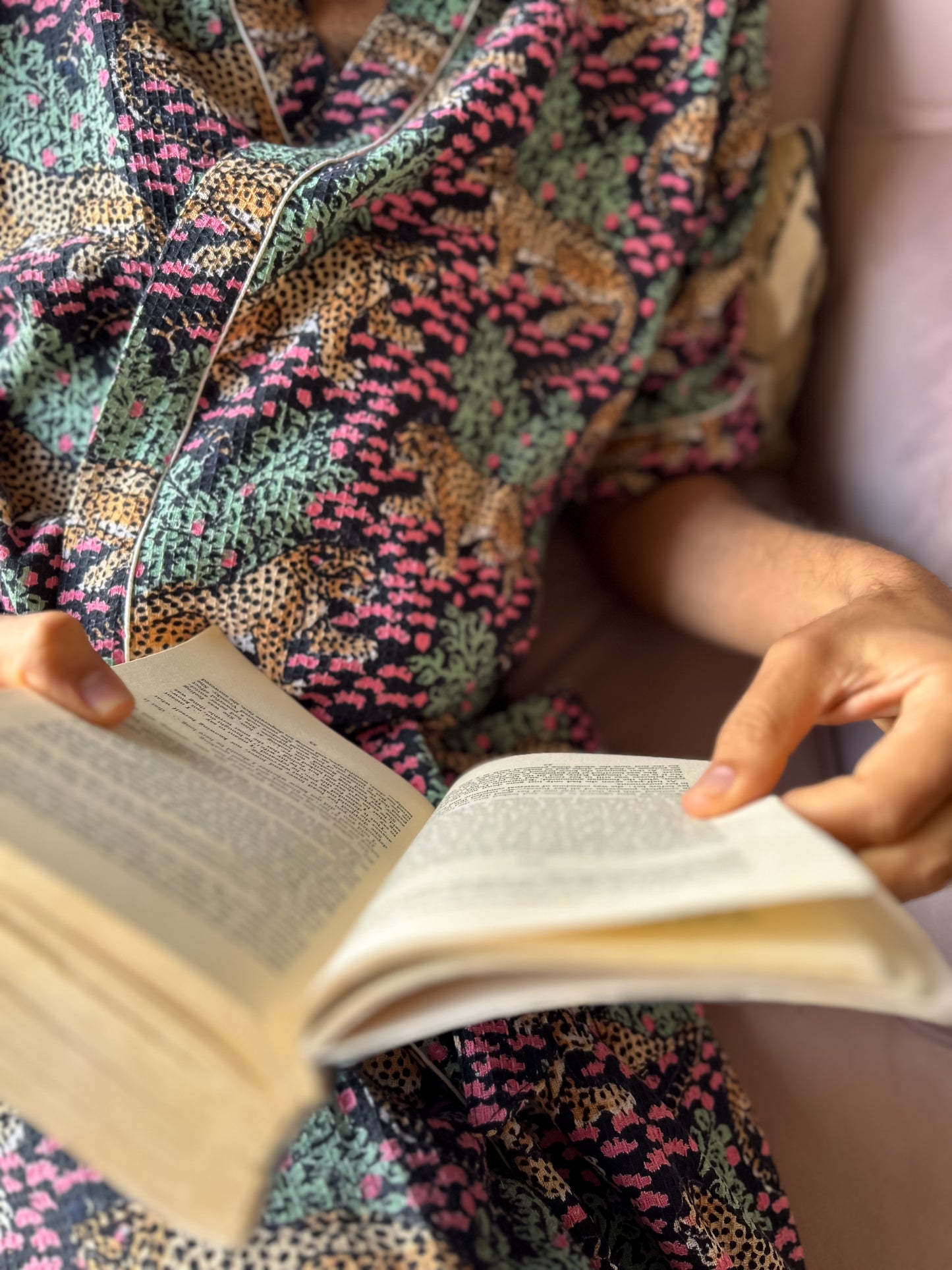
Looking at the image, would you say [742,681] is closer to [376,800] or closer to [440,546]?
[440,546]

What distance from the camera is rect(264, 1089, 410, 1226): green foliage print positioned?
1.30ft

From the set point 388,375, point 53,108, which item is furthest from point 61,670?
point 53,108

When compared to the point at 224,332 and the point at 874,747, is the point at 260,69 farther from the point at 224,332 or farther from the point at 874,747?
the point at 874,747

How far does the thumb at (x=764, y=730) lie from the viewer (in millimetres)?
376

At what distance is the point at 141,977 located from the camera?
31cm

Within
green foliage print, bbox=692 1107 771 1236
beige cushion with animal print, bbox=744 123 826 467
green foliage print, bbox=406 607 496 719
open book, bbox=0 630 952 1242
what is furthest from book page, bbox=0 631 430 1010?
beige cushion with animal print, bbox=744 123 826 467

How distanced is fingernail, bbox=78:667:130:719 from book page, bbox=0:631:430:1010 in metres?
0.01

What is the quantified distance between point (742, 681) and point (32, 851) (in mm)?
617

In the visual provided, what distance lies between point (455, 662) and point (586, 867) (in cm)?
30

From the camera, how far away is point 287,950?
0.33 m

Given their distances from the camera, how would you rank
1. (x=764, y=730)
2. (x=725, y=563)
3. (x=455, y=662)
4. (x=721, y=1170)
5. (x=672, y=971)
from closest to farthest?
1. (x=672, y=971)
2. (x=764, y=730)
3. (x=721, y=1170)
4. (x=455, y=662)
5. (x=725, y=563)

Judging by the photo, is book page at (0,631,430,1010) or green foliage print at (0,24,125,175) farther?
green foliage print at (0,24,125,175)

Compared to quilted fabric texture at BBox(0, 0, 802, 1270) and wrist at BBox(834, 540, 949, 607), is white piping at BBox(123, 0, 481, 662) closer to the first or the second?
quilted fabric texture at BBox(0, 0, 802, 1270)

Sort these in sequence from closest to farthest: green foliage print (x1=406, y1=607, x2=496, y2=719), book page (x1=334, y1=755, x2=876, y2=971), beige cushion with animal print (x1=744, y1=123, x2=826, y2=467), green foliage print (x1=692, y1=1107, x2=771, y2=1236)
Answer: book page (x1=334, y1=755, x2=876, y2=971) < green foliage print (x1=692, y1=1107, x2=771, y2=1236) < green foliage print (x1=406, y1=607, x2=496, y2=719) < beige cushion with animal print (x1=744, y1=123, x2=826, y2=467)
